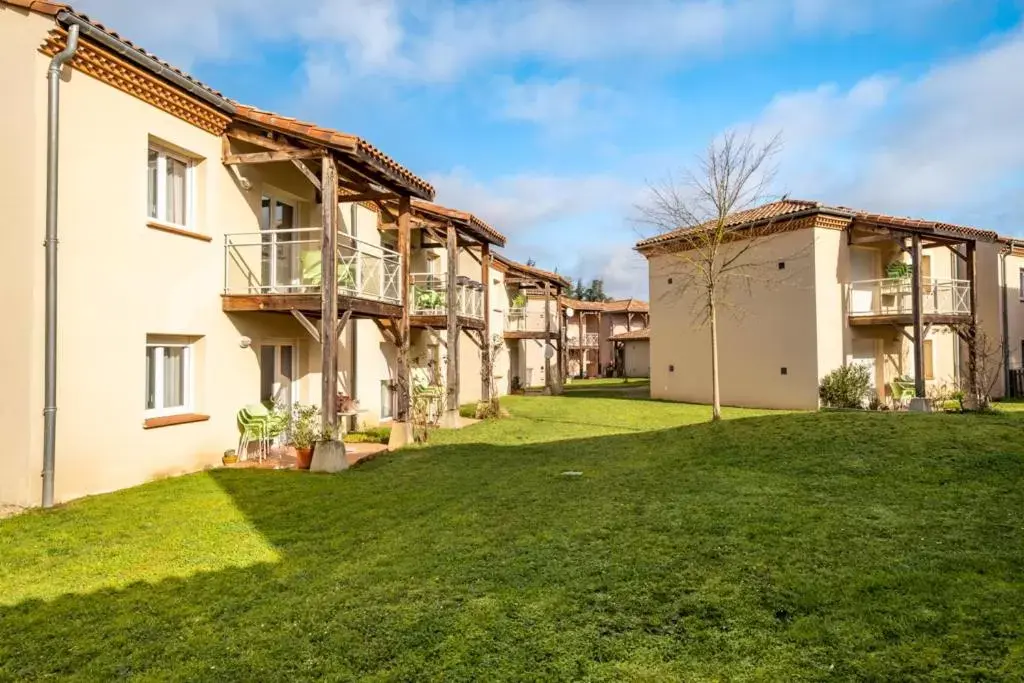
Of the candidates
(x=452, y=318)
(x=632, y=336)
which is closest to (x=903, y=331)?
(x=452, y=318)

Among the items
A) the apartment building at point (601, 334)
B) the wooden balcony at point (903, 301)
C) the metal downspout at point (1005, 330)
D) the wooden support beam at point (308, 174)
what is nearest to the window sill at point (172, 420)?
the wooden support beam at point (308, 174)

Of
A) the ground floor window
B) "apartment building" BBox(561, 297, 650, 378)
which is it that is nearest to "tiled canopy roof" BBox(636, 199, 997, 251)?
the ground floor window

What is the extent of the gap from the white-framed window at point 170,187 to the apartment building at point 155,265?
30mm

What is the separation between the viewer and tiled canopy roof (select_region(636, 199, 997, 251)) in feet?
63.3

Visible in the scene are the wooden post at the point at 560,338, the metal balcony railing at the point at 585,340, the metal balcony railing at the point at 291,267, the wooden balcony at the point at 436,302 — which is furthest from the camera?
the metal balcony railing at the point at 585,340

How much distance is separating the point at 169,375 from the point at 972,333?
2188 cm

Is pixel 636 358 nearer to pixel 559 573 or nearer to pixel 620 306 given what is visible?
pixel 620 306

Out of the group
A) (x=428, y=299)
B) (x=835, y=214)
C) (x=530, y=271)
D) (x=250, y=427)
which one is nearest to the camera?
(x=250, y=427)

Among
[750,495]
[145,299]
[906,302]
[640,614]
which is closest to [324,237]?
[145,299]

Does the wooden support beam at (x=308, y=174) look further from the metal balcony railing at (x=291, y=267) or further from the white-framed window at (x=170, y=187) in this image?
the white-framed window at (x=170, y=187)

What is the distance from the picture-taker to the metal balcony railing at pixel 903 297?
20.4 metres

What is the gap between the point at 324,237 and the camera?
10.1m

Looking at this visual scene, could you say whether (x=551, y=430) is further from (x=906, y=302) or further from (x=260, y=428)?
(x=906, y=302)

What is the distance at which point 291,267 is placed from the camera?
11.9 m
